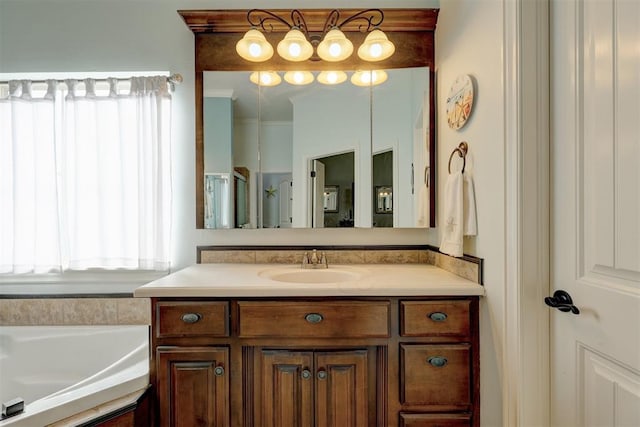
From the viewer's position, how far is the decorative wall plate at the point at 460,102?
134cm

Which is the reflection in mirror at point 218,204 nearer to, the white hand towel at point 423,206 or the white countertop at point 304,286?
the white countertop at point 304,286

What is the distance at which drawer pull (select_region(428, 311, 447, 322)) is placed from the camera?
124cm

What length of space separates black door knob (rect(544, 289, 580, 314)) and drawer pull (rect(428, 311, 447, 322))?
36 cm

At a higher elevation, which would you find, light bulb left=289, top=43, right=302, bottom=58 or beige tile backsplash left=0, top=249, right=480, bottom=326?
light bulb left=289, top=43, right=302, bottom=58

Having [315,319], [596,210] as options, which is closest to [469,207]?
[596,210]

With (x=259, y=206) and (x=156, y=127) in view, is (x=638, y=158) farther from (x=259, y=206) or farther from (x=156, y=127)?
(x=156, y=127)

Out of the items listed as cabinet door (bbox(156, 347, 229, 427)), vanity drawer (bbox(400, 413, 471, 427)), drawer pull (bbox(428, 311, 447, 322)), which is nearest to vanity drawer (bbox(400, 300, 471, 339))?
drawer pull (bbox(428, 311, 447, 322))

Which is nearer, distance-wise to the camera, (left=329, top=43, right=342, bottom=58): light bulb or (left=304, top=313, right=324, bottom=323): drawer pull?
(left=304, top=313, right=324, bottom=323): drawer pull

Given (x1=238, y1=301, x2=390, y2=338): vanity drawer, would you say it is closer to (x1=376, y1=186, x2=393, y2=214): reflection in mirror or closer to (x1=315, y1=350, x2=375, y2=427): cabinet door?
(x1=315, y1=350, x2=375, y2=427): cabinet door

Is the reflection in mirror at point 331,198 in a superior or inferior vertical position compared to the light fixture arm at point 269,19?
inferior

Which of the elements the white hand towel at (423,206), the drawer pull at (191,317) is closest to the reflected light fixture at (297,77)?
the white hand towel at (423,206)

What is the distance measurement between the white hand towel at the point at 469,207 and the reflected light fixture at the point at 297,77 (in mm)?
1077

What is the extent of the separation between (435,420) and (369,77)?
1.75 meters

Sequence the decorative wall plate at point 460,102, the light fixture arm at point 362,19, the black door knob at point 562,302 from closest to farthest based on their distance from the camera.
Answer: the black door knob at point 562,302 < the decorative wall plate at point 460,102 < the light fixture arm at point 362,19
